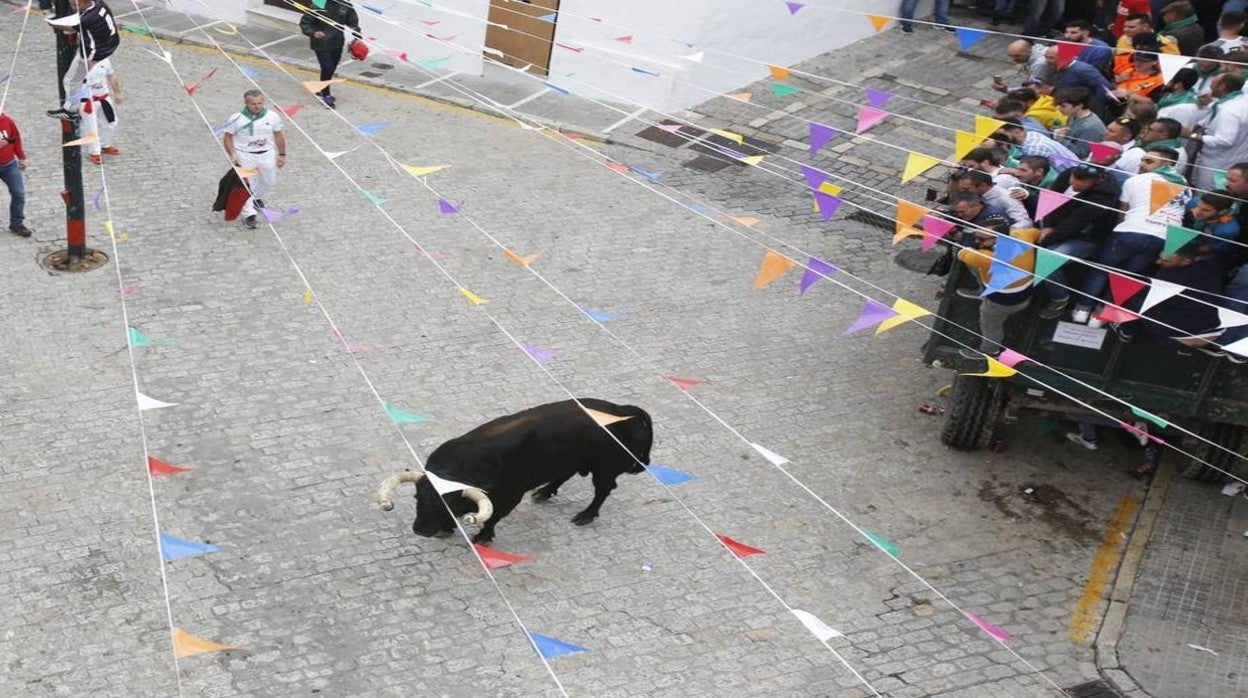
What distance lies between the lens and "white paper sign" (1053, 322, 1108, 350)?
Answer: 9.40 meters

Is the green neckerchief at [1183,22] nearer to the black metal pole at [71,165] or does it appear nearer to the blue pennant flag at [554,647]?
the blue pennant flag at [554,647]

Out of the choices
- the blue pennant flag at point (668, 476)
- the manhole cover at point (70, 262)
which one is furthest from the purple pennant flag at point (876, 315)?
the manhole cover at point (70, 262)

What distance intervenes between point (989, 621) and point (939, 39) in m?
10.9

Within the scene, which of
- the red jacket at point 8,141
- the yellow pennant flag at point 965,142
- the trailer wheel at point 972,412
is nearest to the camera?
the yellow pennant flag at point 965,142

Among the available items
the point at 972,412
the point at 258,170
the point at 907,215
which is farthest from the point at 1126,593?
the point at 258,170

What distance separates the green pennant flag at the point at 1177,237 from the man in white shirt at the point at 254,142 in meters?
7.55

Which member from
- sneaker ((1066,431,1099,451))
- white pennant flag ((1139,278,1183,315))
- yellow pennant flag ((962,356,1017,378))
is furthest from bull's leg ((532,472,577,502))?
sneaker ((1066,431,1099,451))

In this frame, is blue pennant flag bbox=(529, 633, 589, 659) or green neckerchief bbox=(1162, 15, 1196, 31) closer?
blue pennant flag bbox=(529, 633, 589, 659)

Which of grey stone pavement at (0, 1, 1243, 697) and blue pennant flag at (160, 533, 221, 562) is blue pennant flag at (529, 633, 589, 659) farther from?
blue pennant flag at (160, 533, 221, 562)

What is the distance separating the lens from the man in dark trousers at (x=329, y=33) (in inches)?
607

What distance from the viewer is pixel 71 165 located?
11422 millimetres

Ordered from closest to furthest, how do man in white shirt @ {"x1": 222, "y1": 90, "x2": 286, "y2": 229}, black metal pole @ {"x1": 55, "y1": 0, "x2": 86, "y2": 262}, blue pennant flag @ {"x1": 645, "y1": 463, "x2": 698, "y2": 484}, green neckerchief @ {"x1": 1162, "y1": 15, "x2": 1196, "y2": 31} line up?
blue pennant flag @ {"x1": 645, "y1": 463, "x2": 698, "y2": 484} < black metal pole @ {"x1": 55, "y1": 0, "x2": 86, "y2": 262} < man in white shirt @ {"x1": 222, "y1": 90, "x2": 286, "y2": 229} < green neckerchief @ {"x1": 1162, "y1": 15, "x2": 1196, "y2": 31}

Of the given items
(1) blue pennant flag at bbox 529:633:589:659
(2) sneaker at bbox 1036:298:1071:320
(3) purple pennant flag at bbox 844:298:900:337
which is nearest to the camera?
(1) blue pennant flag at bbox 529:633:589:659

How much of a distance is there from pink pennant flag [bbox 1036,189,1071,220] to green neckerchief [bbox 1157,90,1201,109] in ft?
7.31
